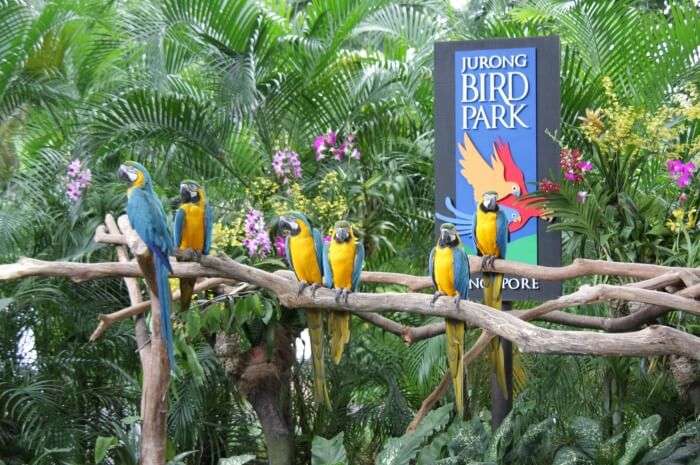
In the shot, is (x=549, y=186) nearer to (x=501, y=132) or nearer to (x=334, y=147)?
(x=501, y=132)

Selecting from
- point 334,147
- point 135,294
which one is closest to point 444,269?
point 135,294

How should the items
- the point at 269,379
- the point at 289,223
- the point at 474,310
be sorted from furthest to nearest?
the point at 269,379 < the point at 289,223 < the point at 474,310

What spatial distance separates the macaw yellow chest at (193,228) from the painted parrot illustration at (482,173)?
4.59 feet

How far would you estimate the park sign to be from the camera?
16.0ft

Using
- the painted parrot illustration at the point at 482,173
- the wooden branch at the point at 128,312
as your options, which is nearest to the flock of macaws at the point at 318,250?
the painted parrot illustration at the point at 482,173

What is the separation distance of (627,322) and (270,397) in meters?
2.25

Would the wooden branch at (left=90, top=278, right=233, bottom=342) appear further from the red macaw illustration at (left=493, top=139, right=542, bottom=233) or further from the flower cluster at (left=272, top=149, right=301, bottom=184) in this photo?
the red macaw illustration at (left=493, top=139, right=542, bottom=233)

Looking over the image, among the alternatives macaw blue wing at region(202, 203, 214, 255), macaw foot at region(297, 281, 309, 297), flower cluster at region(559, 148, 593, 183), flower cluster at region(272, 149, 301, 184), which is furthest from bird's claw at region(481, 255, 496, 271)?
flower cluster at region(272, 149, 301, 184)

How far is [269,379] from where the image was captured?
608 centimetres

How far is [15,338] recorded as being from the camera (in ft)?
20.9

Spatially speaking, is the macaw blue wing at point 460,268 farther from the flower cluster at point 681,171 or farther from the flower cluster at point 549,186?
the flower cluster at point 681,171

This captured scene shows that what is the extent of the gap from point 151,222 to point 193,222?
31 cm

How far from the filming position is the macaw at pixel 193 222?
4074 mm

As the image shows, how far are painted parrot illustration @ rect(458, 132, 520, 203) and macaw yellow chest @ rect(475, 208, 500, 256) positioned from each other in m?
0.46
